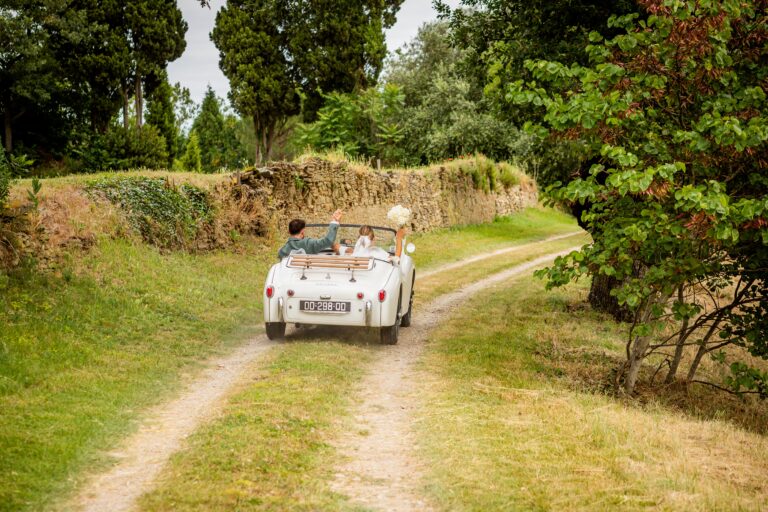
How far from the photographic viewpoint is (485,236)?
30469 millimetres

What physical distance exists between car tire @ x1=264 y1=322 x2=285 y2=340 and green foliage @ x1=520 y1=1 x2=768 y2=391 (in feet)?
14.0

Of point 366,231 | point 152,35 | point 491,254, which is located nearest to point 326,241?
point 366,231

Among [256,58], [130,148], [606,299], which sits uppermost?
[256,58]

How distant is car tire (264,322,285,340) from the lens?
10969 millimetres

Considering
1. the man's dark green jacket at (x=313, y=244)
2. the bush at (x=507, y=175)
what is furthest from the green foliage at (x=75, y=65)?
the man's dark green jacket at (x=313, y=244)

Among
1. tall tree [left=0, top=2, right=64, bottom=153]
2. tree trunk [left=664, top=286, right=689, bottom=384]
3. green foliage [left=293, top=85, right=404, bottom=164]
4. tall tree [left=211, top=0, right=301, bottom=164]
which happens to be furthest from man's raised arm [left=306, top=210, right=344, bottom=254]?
tall tree [left=211, top=0, right=301, bottom=164]

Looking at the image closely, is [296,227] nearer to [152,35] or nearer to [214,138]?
[152,35]

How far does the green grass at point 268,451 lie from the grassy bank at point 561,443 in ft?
3.12

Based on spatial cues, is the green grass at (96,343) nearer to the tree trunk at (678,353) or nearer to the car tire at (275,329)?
the car tire at (275,329)

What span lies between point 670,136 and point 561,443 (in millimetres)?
4246

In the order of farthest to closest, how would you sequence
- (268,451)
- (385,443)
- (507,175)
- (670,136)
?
(507,175)
(670,136)
(385,443)
(268,451)

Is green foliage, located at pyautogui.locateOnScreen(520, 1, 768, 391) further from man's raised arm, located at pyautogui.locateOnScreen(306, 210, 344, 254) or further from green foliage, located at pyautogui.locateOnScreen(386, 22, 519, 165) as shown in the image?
green foliage, located at pyautogui.locateOnScreen(386, 22, 519, 165)

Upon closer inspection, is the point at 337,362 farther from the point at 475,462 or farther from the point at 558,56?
the point at 558,56

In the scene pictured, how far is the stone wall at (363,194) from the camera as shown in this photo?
20.2 m
